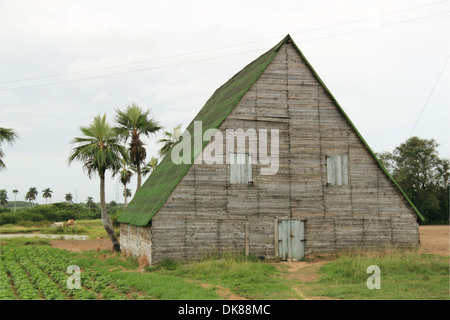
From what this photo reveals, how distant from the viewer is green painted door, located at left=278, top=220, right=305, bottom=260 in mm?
21562

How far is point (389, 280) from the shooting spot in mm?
14570

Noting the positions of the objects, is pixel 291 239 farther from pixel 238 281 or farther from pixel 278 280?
pixel 238 281

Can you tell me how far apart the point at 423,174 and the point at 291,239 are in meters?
47.8

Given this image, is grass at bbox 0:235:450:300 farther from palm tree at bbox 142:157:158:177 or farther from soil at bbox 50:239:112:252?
palm tree at bbox 142:157:158:177

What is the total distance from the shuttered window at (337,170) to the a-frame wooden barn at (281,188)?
0.06 metres

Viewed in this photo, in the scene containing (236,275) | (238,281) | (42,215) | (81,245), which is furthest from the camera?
(42,215)

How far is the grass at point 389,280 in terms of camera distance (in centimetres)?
1255

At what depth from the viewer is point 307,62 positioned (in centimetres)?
2328

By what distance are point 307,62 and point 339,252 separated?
35.4 feet

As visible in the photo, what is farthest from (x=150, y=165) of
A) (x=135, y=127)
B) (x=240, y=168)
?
(x=240, y=168)

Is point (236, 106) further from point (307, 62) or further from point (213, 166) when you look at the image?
point (307, 62)

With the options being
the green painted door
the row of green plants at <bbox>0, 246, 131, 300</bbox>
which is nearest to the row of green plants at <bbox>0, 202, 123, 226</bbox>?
the row of green plants at <bbox>0, 246, 131, 300</bbox>

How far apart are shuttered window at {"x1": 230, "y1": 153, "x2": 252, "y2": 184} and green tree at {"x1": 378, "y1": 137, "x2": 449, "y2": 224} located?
43692mm
